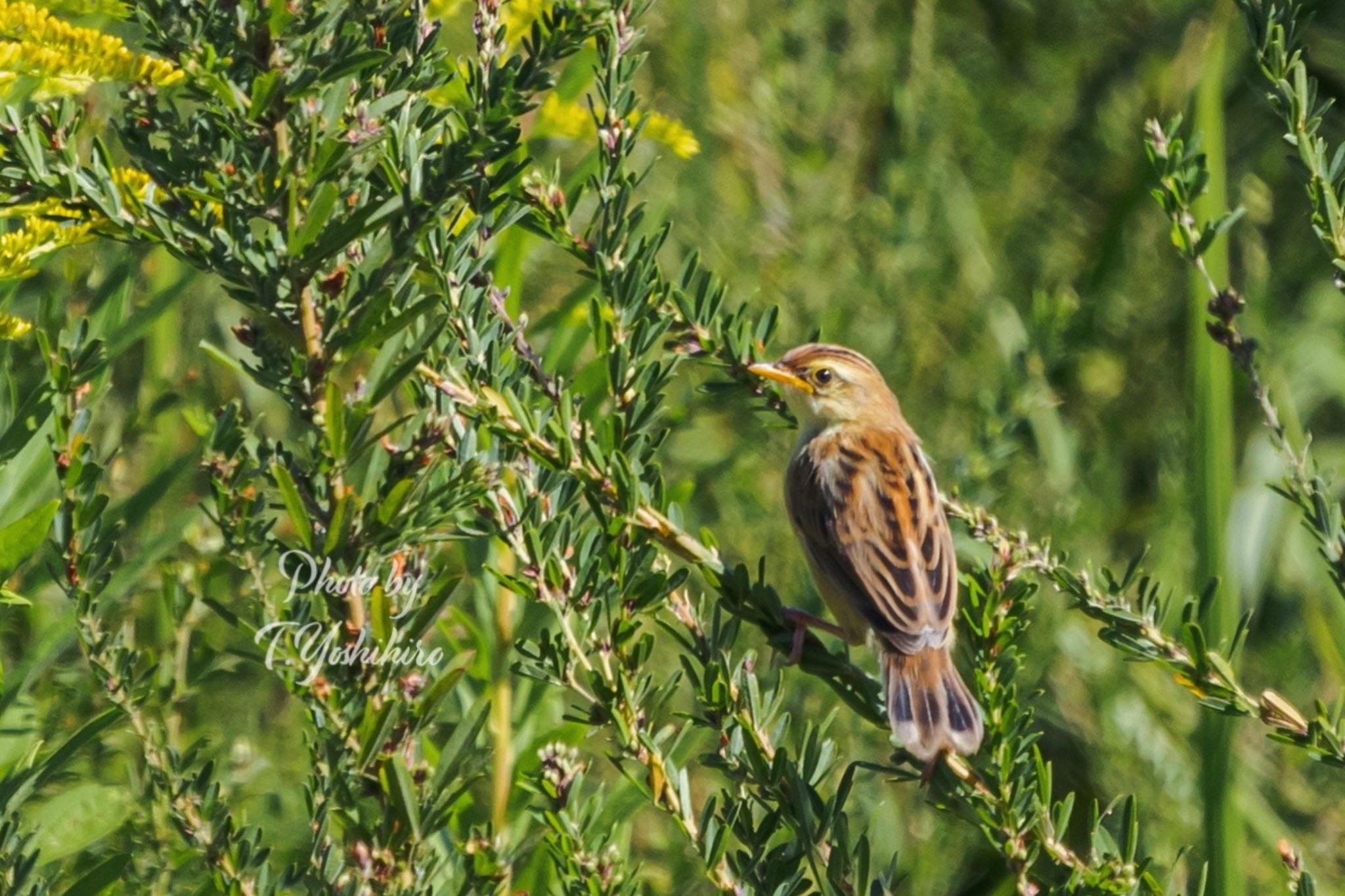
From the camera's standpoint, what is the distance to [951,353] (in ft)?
15.8

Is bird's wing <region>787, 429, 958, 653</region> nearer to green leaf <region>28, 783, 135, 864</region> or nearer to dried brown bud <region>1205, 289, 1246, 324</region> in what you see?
dried brown bud <region>1205, 289, 1246, 324</region>

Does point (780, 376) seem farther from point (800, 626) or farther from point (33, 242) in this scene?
point (33, 242)

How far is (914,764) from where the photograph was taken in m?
2.45

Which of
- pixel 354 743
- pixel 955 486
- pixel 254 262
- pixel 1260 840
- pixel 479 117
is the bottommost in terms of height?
pixel 1260 840

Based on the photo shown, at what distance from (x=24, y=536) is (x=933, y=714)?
1357 millimetres

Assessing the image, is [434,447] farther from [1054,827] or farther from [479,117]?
[1054,827]

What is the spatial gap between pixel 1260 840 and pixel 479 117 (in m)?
2.88

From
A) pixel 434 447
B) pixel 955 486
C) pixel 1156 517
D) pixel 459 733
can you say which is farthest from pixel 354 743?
pixel 1156 517

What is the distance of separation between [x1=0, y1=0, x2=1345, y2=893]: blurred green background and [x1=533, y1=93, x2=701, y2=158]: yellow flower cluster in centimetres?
4

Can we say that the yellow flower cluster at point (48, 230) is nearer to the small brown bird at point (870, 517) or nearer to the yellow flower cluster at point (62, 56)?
the yellow flower cluster at point (62, 56)

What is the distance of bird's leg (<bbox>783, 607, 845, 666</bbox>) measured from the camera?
241 centimetres

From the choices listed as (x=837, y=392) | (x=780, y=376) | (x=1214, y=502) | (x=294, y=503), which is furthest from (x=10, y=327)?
(x=837, y=392)

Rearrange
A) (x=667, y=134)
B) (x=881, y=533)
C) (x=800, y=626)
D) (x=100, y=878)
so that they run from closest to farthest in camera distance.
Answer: (x=100, y=878) < (x=667, y=134) < (x=800, y=626) < (x=881, y=533)

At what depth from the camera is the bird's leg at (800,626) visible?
2408 millimetres
